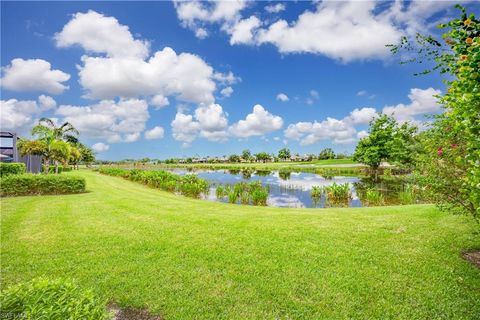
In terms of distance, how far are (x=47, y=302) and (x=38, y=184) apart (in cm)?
1723

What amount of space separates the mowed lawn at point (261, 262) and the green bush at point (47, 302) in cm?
211

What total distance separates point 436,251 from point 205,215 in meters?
7.68

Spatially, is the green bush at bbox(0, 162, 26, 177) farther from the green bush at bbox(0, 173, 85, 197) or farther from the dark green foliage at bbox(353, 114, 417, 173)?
the dark green foliage at bbox(353, 114, 417, 173)

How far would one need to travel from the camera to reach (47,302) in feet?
8.76

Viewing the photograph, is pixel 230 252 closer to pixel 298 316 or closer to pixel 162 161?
pixel 298 316

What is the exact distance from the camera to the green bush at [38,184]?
15.6 meters

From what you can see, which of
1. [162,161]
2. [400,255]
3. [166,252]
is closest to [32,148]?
[166,252]

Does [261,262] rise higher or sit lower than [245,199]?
higher

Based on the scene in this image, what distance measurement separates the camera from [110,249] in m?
7.32

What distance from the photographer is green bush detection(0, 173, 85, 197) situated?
616 inches

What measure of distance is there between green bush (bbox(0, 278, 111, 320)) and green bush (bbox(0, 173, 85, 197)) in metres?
16.7

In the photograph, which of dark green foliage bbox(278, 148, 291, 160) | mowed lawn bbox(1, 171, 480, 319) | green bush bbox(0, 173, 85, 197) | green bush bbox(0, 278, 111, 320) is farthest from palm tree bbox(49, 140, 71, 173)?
dark green foliage bbox(278, 148, 291, 160)

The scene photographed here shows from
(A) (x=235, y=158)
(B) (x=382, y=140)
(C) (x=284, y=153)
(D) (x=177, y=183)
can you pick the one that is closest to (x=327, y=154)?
(C) (x=284, y=153)

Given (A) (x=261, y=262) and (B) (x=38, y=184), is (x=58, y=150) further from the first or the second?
(A) (x=261, y=262)
